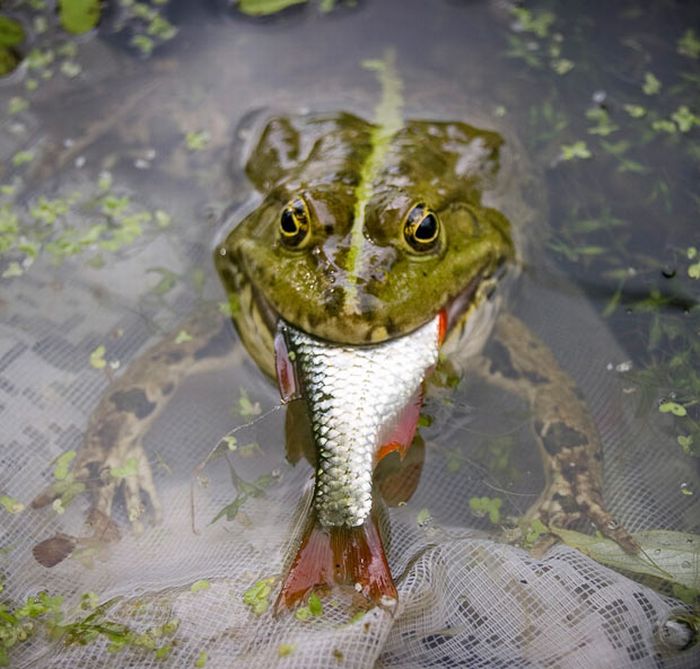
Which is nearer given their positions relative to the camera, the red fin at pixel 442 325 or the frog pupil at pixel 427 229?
the frog pupil at pixel 427 229

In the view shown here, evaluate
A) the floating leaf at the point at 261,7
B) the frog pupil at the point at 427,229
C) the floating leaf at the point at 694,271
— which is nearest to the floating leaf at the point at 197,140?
the floating leaf at the point at 261,7

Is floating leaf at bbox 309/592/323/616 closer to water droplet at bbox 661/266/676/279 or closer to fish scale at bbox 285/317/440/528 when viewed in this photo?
fish scale at bbox 285/317/440/528

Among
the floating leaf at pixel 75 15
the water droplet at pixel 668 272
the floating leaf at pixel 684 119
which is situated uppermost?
the floating leaf at pixel 684 119

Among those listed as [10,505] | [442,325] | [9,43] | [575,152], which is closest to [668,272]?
[575,152]

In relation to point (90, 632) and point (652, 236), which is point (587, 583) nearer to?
point (90, 632)

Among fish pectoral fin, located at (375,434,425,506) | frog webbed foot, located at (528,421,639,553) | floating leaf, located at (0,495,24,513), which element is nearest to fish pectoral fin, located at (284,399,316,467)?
fish pectoral fin, located at (375,434,425,506)

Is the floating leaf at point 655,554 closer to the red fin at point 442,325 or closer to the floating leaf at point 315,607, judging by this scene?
the red fin at point 442,325

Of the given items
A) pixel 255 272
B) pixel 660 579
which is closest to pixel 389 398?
pixel 255 272
